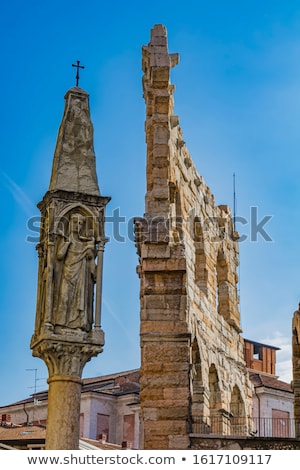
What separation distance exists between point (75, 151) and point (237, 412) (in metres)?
16.6

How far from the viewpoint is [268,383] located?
39.4m

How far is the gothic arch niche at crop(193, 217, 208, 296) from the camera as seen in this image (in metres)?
24.0

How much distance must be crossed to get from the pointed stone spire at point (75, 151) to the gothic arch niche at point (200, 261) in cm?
1311

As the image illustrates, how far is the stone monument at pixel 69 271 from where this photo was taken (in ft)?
31.7

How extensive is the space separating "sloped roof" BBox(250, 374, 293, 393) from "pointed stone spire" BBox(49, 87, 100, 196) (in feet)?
92.4

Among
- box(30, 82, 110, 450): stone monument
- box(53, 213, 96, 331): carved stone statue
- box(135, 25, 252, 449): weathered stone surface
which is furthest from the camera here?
box(135, 25, 252, 449): weathered stone surface

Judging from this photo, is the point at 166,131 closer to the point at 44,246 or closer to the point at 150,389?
the point at 150,389

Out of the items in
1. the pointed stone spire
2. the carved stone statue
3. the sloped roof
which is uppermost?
the sloped roof

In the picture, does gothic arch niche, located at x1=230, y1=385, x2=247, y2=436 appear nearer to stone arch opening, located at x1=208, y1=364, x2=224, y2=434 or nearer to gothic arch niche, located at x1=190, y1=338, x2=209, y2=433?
stone arch opening, located at x1=208, y1=364, x2=224, y2=434

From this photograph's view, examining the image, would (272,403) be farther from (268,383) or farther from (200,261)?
(200,261)

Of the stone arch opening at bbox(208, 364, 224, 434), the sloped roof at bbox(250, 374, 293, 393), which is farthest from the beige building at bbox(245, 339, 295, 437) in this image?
the stone arch opening at bbox(208, 364, 224, 434)

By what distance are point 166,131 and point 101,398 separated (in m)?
19.8

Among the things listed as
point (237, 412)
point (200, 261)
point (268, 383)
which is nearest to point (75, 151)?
point (200, 261)
